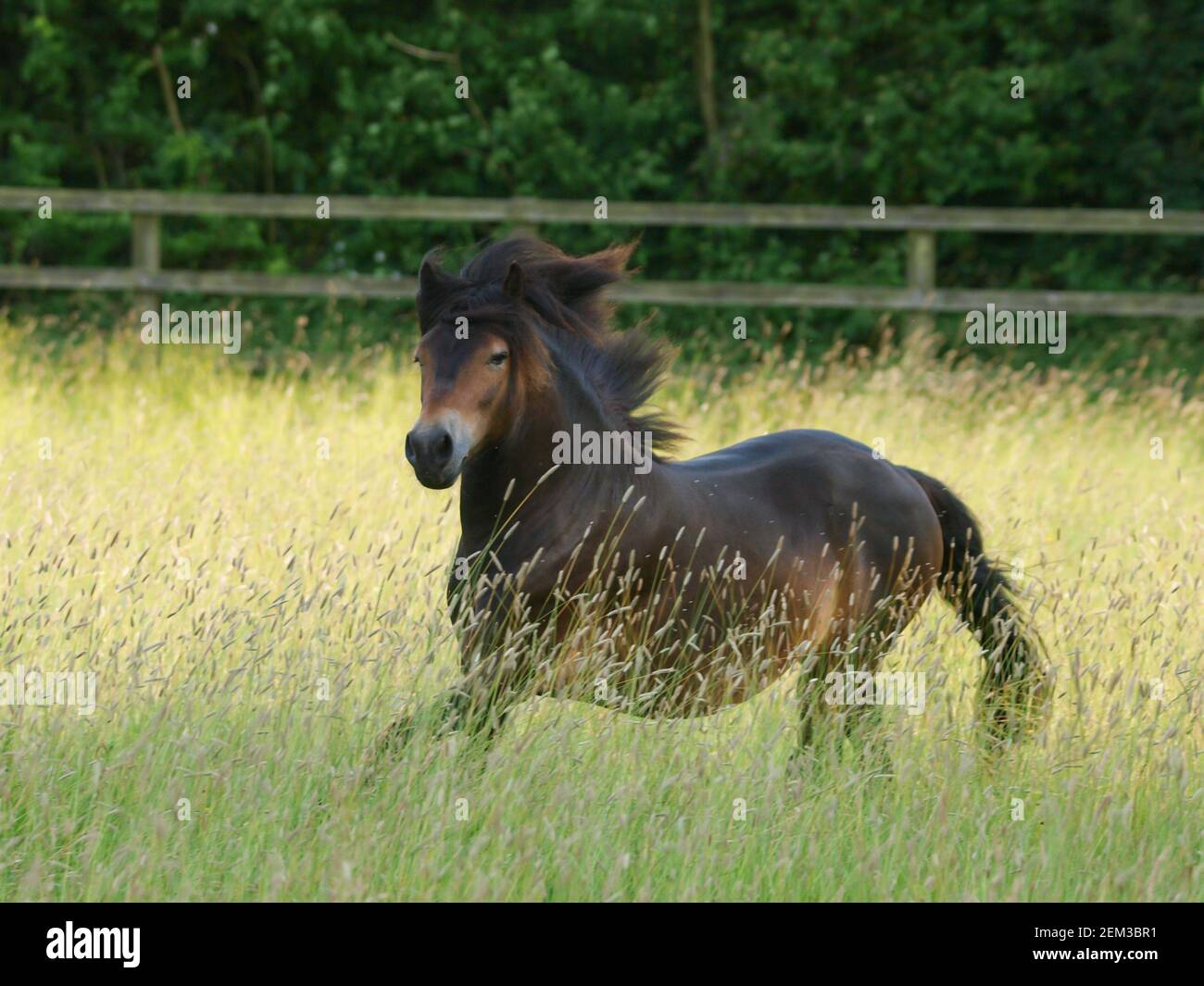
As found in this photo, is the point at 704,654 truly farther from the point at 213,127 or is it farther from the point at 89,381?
the point at 213,127

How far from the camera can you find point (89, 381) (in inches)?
341

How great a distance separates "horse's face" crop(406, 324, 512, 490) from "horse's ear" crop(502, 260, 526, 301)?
6.8 inches

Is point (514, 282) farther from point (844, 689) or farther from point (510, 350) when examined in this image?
point (844, 689)

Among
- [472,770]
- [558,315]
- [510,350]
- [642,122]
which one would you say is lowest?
[472,770]

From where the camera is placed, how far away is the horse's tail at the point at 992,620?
13.0 feet

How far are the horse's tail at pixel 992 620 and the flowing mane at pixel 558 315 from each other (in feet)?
3.15

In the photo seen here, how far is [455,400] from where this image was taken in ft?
11.6

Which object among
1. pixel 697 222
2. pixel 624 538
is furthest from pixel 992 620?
pixel 697 222

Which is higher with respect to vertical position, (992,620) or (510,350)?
(510,350)

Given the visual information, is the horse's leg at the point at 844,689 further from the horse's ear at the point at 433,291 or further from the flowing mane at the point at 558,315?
the horse's ear at the point at 433,291

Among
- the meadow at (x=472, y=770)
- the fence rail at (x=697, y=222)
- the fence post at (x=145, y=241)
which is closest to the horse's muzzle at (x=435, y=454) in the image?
the meadow at (x=472, y=770)

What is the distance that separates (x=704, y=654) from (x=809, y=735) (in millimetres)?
403

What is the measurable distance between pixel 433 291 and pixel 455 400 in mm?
429

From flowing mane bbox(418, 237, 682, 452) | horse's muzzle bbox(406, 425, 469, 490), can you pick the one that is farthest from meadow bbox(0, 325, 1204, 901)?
flowing mane bbox(418, 237, 682, 452)
